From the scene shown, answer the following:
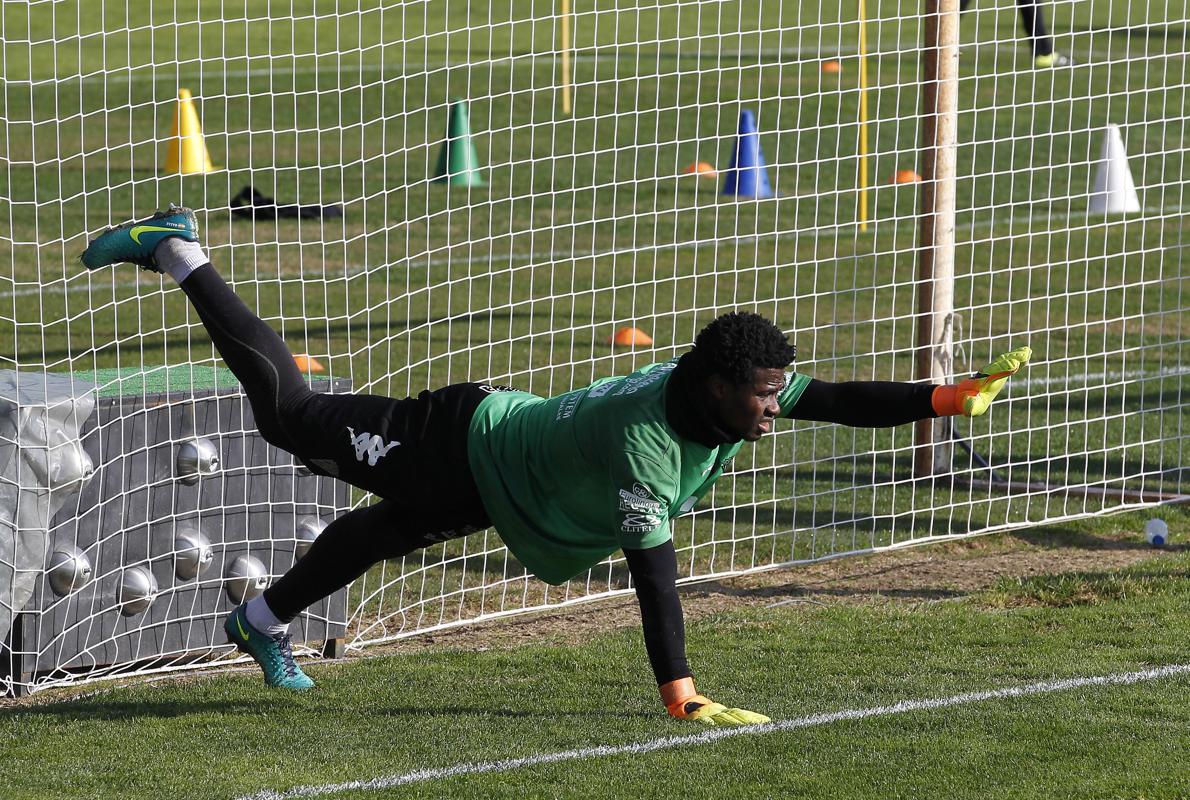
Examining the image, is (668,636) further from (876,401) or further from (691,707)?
(876,401)

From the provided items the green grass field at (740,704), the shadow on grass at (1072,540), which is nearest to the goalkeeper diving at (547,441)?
the green grass field at (740,704)

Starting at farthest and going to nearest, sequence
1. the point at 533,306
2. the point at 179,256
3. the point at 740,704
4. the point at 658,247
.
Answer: the point at 533,306 → the point at 658,247 → the point at 179,256 → the point at 740,704

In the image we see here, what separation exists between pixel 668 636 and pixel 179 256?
2012 millimetres

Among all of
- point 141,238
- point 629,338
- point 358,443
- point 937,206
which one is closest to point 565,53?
point 629,338

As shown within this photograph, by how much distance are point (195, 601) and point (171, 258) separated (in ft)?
4.47

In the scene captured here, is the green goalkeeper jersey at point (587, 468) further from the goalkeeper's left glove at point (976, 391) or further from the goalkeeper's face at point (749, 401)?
the goalkeeper's left glove at point (976, 391)

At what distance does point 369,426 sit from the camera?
17.1ft

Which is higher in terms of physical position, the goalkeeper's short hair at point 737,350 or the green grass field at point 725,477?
the goalkeeper's short hair at point 737,350

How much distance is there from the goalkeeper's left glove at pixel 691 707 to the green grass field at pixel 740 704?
0.19 feet

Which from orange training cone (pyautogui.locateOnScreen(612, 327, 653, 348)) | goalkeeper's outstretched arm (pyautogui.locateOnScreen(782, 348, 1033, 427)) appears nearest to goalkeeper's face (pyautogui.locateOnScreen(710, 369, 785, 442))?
goalkeeper's outstretched arm (pyautogui.locateOnScreen(782, 348, 1033, 427))

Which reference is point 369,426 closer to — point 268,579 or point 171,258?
point 171,258

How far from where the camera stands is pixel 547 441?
196 inches

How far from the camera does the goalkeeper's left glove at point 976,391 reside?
5043 mm

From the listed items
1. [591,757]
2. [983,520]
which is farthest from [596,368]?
[591,757]
